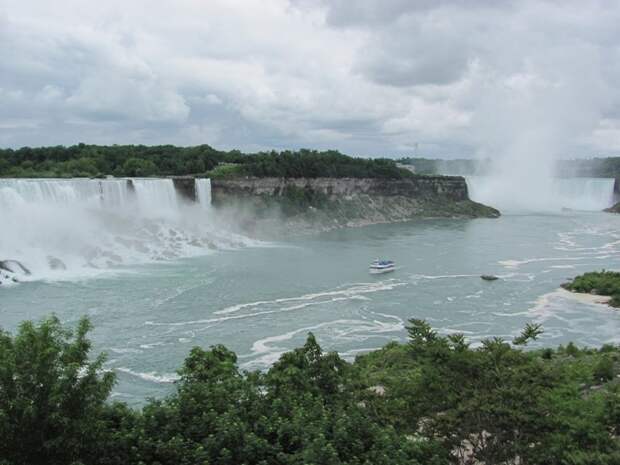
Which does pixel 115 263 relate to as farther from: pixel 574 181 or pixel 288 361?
pixel 574 181

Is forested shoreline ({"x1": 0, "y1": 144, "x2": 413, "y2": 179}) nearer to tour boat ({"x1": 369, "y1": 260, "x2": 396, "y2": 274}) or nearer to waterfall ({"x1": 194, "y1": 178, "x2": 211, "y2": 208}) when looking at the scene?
waterfall ({"x1": 194, "y1": 178, "x2": 211, "y2": 208})

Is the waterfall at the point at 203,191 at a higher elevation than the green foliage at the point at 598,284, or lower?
higher

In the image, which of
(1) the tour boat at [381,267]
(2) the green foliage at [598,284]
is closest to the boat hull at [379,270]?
(1) the tour boat at [381,267]

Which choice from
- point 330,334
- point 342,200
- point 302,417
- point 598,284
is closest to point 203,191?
point 342,200

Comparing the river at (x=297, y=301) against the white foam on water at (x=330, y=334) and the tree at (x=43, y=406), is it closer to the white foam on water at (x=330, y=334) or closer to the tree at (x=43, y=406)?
the white foam on water at (x=330, y=334)

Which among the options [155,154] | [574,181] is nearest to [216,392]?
[155,154]

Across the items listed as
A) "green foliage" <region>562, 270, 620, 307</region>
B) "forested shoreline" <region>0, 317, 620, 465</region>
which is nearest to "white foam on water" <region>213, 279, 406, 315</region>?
"green foliage" <region>562, 270, 620, 307</region>

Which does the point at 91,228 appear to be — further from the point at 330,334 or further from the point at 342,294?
the point at 330,334
